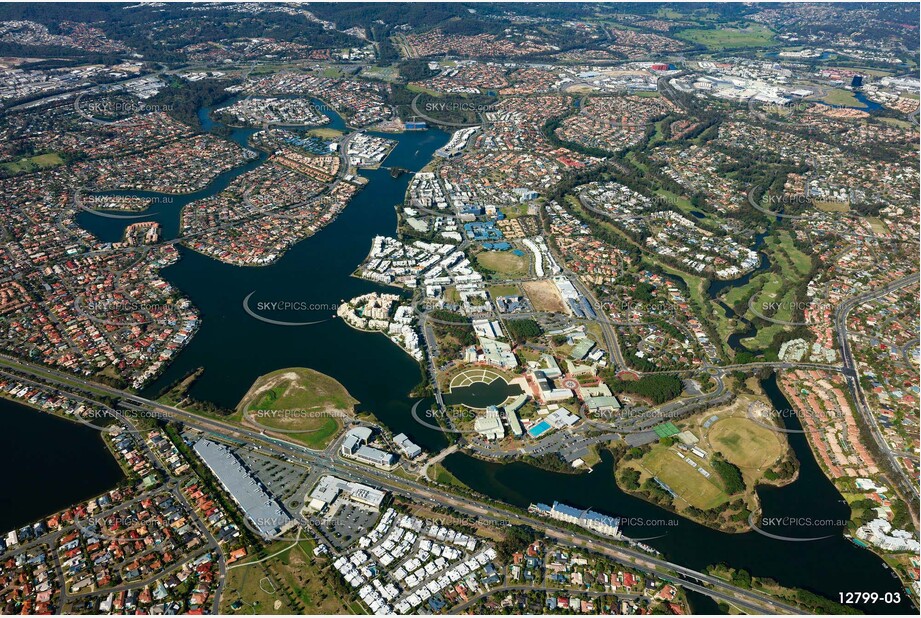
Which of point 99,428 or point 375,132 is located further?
point 375,132

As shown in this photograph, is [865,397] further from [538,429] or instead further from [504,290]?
[504,290]

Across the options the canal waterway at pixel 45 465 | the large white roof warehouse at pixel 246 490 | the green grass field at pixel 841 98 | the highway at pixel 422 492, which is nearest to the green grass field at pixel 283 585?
the large white roof warehouse at pixel 246 490

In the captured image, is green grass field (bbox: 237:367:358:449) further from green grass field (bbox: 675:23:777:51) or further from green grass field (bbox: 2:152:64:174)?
green grass field (bbox: 675:23:777:51)

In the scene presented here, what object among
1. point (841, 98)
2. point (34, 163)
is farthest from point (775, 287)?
point (34, 163)

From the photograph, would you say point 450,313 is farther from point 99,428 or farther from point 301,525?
point 99,428

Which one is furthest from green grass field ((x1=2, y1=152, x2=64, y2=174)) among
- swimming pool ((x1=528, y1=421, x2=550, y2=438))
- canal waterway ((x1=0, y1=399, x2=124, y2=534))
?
swimming pool ((x1=528, y1=421, x2=550, y2=438))

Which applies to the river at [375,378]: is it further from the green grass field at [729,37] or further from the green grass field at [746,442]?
the green grass field at [729,37]

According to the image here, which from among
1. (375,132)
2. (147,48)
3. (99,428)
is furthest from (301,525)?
(147,48)
